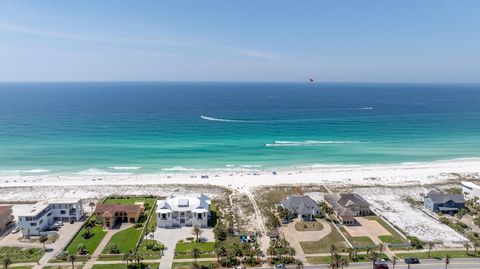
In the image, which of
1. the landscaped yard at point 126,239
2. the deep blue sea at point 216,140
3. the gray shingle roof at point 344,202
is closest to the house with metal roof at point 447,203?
the gray shingle roof at point 344,202

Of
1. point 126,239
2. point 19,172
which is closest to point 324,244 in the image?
point 126,239

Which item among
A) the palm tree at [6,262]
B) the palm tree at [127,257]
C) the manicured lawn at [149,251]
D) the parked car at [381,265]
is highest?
the palm tree at [6,262]

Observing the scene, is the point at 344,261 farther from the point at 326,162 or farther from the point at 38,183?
the point at 38,183

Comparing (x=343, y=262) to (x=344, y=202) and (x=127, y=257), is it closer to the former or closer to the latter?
(x=344, y=202)

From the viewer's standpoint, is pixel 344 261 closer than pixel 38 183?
Yes

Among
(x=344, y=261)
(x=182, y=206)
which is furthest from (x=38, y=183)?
(x=344, y=261)

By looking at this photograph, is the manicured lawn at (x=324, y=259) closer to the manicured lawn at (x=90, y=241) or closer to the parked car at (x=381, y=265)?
the parked car at (x=381, y=265)

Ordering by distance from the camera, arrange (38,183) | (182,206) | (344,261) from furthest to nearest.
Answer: (38,183)
(182,206)
(344,261)
